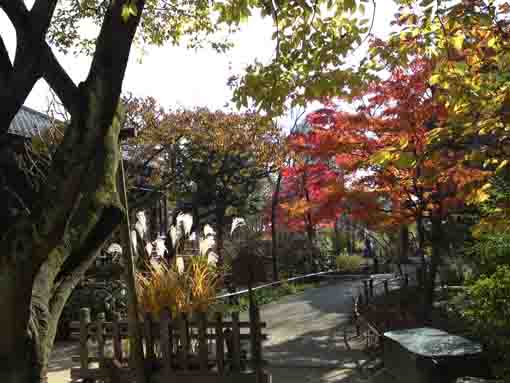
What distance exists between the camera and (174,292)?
5.96 m

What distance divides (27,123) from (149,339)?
1010 centimetres

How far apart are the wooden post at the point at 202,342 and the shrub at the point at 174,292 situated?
0.23 m

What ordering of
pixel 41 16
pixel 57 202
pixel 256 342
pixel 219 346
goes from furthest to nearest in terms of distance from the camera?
1. pixel 219 346
2. pixel 256 342
3. pixel 41 16
4. pixel 57 202

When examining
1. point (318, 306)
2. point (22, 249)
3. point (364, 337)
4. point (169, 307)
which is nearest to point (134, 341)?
point (169, 307)

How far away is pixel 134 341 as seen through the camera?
5.40 metres

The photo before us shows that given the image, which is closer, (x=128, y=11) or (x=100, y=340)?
(x=128, y=11)

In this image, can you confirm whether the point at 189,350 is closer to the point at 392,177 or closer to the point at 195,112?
the point at 392,177

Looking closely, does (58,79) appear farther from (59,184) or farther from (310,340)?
(310,340)

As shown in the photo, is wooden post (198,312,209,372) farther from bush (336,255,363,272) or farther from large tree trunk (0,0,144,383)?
bush (336,255,363,272)

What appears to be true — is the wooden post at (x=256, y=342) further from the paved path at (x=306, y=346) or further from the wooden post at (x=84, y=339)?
the wooden post at (x=84, y=339)

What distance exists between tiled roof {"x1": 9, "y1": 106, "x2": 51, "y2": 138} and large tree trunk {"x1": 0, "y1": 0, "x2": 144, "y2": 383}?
27.0ft

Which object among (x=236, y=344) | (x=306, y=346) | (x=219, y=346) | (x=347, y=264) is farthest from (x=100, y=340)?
(x=347, y=264)

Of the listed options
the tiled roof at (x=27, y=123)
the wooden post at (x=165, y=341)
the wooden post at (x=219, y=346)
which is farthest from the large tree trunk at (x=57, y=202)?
the tiled roof at (x=27, y=123)

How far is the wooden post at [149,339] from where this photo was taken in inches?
221
